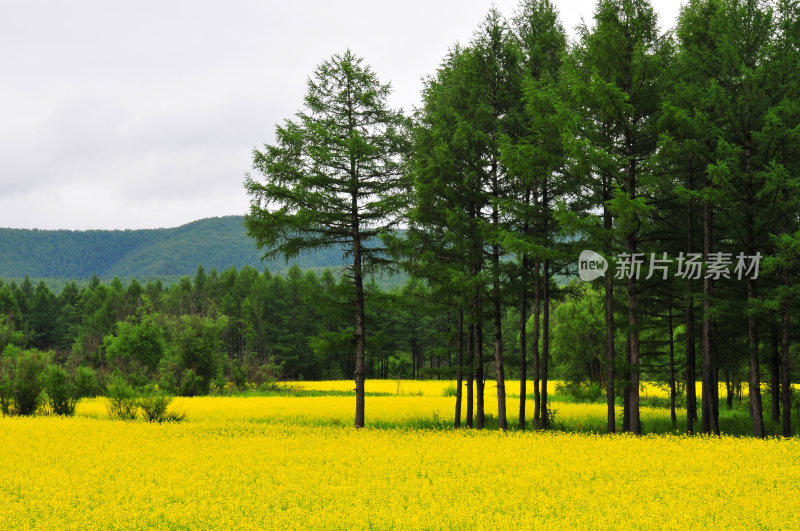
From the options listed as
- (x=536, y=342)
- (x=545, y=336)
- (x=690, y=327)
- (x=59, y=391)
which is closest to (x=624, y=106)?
(x=545, y=336)

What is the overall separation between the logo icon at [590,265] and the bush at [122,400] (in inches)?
808

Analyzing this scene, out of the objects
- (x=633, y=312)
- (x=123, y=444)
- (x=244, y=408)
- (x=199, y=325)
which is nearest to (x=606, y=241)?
(x=633, y=312)

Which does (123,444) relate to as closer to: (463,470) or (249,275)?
(463,470)

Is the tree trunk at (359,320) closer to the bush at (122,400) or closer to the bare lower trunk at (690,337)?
the bush at (122,400)

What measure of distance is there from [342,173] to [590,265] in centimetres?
973

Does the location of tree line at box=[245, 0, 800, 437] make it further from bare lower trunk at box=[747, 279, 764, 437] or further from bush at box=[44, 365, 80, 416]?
bush at box=[44, 365, 80, 416]

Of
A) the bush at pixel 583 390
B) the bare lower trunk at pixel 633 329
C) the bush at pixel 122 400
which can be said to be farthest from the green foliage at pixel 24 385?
the bush at pixel 583 390

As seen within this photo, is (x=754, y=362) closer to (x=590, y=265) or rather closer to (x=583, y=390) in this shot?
(x=590, y=265)

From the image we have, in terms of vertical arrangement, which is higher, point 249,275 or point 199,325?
point 249,275

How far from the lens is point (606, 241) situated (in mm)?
18062

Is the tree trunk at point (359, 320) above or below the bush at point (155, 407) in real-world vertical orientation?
above

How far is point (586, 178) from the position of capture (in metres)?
18.3

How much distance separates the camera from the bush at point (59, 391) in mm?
27422

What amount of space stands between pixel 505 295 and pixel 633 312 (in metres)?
4.39
